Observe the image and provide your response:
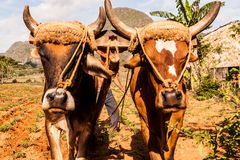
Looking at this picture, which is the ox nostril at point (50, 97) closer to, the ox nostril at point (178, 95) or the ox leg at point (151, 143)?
the ox nostril at point (178, 95)

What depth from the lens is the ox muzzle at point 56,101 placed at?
401cm

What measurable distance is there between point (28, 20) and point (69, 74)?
1.15m

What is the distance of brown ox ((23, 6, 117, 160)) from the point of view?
417 cm

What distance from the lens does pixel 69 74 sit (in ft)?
14.3

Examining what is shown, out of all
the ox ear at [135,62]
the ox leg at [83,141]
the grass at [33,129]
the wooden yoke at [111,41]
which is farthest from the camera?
the grass at [33,129]

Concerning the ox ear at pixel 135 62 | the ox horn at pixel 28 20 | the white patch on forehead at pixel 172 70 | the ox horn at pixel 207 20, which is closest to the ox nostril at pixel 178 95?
the white patch on forehead at pixel 172 70

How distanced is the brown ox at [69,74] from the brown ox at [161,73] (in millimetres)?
521

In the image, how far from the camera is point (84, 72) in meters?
5.03

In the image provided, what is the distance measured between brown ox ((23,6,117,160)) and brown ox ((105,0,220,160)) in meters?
0.52

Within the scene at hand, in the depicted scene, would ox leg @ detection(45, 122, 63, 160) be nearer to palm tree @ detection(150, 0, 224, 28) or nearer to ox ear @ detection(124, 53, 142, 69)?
ox ear @ detection(124, 53, 142, 69)

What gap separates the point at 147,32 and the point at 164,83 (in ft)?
2.64

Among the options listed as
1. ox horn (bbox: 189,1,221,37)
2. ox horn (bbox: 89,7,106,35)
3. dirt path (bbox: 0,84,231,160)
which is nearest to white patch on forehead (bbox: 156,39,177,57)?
ox horn (bbox: 189,1,221,37)

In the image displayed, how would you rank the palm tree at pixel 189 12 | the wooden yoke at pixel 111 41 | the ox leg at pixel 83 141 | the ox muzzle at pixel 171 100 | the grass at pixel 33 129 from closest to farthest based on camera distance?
the ox muzzle at pixel 171 100
the wooden yoke at pixel 111 41
the ox leg at pixel 83 141
the grass at pixel 33 129
the palm tree at pixel 189 12

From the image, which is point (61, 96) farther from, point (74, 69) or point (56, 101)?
point (74, 69)
